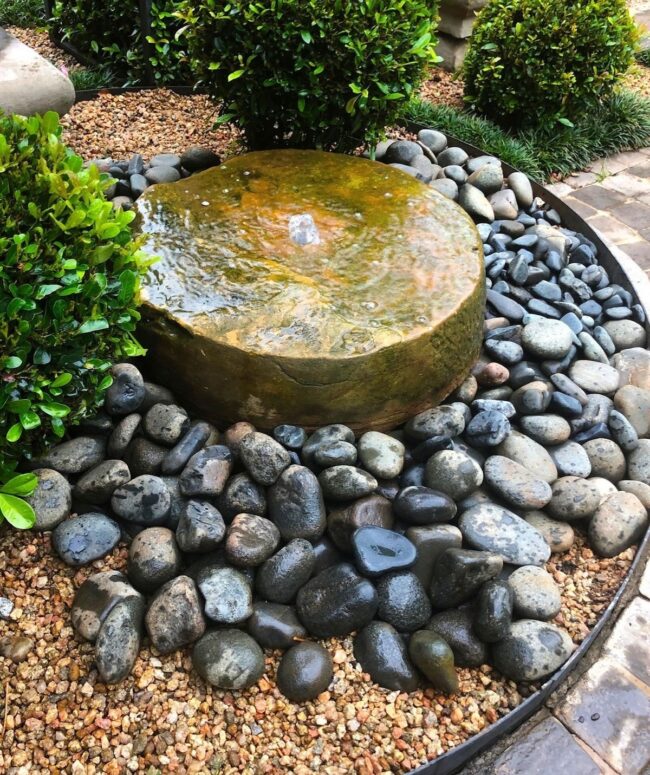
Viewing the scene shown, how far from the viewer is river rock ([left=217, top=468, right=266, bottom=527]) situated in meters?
2.75

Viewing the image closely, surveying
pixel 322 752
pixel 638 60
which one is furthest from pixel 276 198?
pixel 638 60

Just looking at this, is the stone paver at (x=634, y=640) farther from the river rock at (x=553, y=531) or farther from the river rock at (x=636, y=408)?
the river rock at (x=636, y=408)

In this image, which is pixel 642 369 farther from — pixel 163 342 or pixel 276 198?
pixel 163 342

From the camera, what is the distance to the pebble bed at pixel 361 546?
241 centimetres

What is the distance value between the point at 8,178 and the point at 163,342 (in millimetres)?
864

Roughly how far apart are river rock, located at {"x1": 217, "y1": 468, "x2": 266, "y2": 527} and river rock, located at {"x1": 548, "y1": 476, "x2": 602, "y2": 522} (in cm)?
115

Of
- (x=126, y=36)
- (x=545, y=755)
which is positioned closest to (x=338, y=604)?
(x=545, y=755)

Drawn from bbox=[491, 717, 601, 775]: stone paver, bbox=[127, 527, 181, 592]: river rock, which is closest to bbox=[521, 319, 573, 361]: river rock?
bbox=[491, 717, 601, 775]: stone paver

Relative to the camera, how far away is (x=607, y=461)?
3203 millimetres

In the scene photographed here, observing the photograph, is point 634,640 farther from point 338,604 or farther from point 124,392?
point 124,392

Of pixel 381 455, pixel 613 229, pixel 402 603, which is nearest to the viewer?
pixel 402 603

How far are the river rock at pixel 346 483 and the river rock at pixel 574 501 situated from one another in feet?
2.65

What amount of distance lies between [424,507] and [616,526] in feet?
2.74

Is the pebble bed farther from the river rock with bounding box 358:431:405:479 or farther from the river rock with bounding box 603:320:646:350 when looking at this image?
the river rock with bounding box 603:320:646:350
